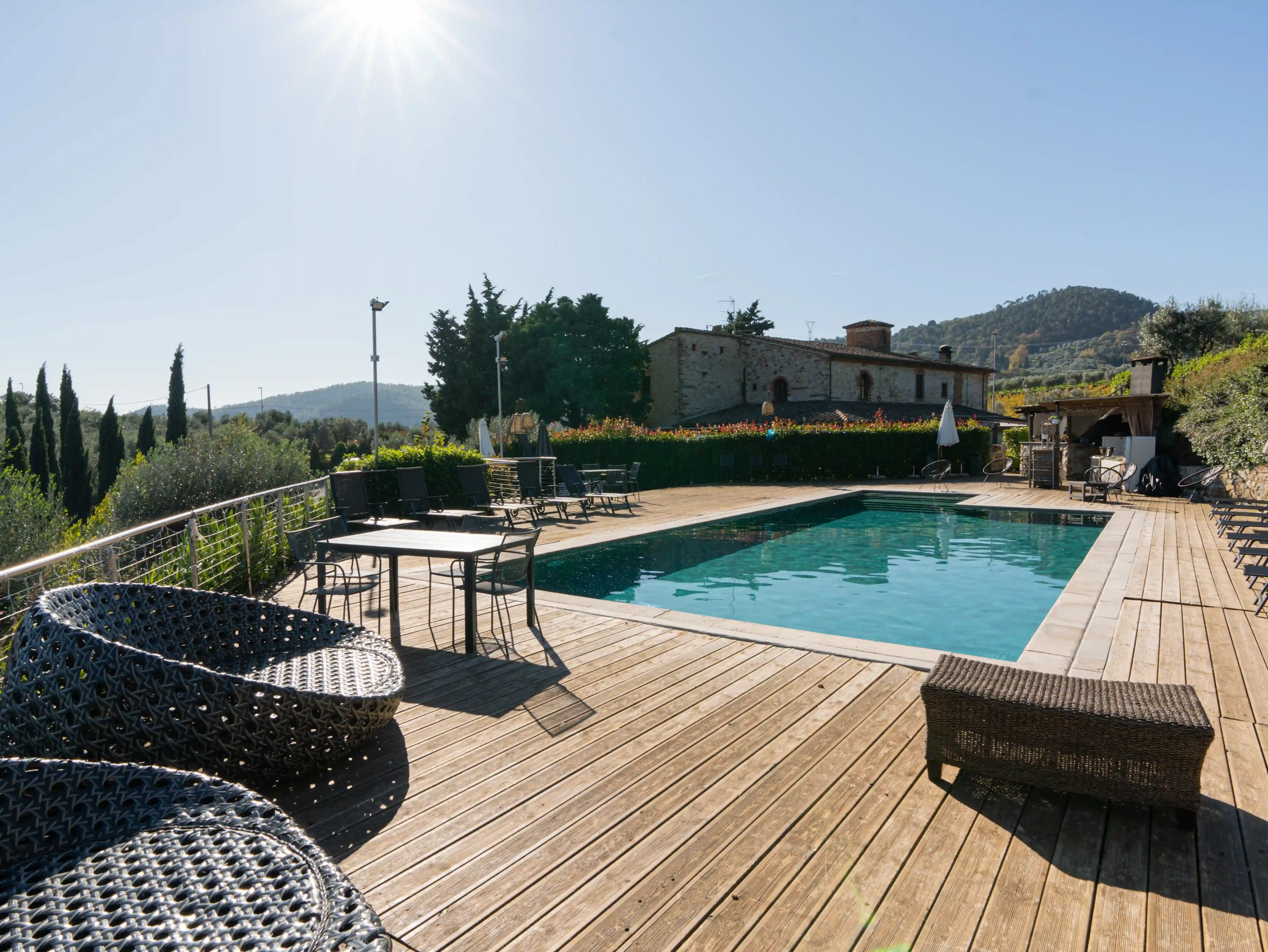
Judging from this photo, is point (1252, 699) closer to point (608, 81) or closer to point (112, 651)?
point (112, 651)

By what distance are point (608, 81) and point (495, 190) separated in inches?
90.5

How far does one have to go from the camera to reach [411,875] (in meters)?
2.21

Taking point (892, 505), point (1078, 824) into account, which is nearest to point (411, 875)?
point (1078, 824)

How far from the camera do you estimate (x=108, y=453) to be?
3019 cm

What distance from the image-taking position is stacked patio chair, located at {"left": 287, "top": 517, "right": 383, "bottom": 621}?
516cm

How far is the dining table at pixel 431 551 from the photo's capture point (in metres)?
4.57

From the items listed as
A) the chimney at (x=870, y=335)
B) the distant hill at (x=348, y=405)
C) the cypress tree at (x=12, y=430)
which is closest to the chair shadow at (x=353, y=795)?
the cypress tree at (x=12, y=430)

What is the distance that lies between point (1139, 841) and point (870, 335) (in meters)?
37.3

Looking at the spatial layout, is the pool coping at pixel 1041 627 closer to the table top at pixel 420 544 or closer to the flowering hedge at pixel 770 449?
the table top at pixel 420 544

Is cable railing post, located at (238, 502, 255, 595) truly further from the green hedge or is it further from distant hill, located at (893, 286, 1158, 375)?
distant hill, located at (893, 286, 1158, 375)

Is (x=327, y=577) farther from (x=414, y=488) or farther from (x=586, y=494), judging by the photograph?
(x=586, y=494)

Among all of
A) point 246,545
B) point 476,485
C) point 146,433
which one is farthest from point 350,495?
point 146,433

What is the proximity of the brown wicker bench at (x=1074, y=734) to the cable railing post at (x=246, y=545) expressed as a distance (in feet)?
21.0

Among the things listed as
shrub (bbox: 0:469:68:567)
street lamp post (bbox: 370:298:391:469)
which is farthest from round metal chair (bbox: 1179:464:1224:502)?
shrub (bbox: 0:469:68:567)
